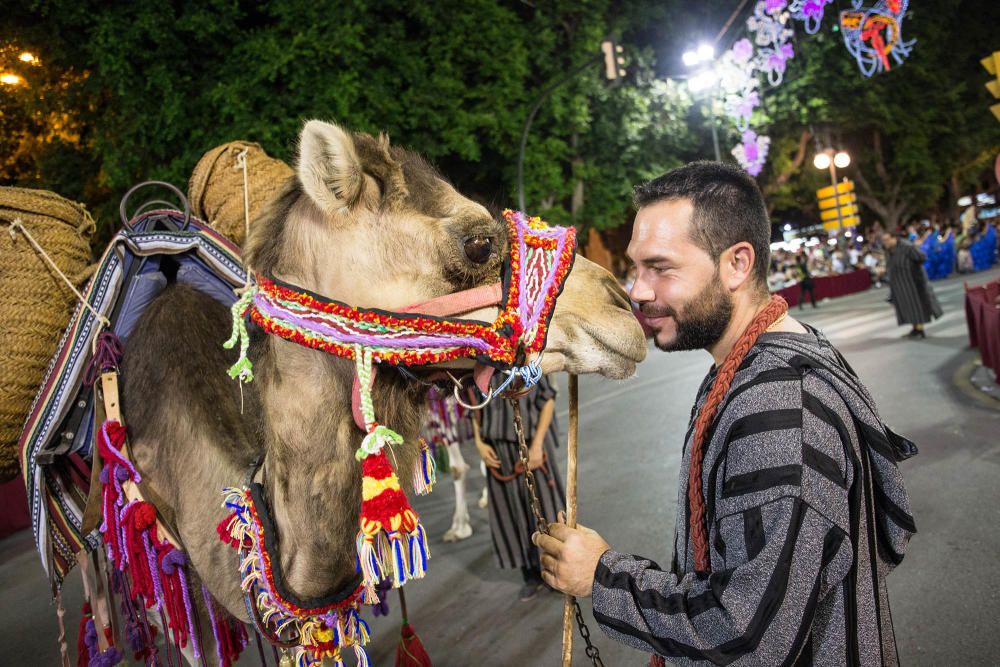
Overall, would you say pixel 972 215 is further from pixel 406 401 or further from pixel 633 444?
pixel 406 401

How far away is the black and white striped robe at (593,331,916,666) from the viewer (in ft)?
4.19

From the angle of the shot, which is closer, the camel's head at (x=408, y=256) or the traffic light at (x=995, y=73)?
the camel's head at (x=408, y=256)

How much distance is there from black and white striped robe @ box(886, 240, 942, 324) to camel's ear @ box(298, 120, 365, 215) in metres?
13.2

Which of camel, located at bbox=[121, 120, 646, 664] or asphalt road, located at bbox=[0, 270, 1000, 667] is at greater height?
camel, located at bbox=[121, 120, 646, 664]

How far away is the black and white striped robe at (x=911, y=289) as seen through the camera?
12125 mm

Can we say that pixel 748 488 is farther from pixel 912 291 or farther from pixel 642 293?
pixel 912 291

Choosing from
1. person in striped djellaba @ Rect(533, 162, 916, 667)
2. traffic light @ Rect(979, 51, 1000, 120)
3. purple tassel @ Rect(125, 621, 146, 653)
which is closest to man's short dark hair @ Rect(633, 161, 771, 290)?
person in striped djellaba @ Rect(533, 162, 916, 667)

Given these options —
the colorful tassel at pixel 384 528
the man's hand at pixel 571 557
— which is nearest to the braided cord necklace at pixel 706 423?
the man's hand at pixel 571 557

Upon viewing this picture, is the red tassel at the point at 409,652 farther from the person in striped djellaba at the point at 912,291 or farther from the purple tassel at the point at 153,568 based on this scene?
the person in striped djellaba at the point at 912,291

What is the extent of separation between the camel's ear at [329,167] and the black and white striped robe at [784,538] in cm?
111

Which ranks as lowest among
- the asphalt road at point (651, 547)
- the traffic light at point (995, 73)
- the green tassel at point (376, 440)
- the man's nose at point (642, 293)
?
the asphalt road at point (651, 547)

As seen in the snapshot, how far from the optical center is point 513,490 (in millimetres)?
5105

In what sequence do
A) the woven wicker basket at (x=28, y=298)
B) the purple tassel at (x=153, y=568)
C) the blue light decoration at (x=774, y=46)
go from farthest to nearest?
the blue light decoration at (x=774, y=46), the woven wicker basket at (x=28, y=298), the purple tassel at (x=153, y=568)

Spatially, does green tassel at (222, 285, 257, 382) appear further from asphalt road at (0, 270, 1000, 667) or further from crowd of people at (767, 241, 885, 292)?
crowd of people at (767, 241, 885, 292)
